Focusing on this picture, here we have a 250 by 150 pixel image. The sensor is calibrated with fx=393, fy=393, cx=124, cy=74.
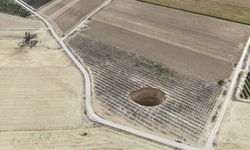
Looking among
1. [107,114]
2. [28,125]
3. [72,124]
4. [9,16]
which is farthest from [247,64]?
[9,16]

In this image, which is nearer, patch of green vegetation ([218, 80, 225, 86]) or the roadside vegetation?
patch of green vegetation ([218, 80, 225, 86])

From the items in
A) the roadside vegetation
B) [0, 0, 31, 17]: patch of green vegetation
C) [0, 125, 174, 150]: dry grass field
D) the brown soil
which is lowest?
[0, 125, 174, 150]: dry grass field

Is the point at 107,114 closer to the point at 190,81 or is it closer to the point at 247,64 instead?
the point at 190,81

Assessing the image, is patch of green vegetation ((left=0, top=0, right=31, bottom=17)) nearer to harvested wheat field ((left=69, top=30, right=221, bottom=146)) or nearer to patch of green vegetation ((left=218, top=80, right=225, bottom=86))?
harvested wheat field ((left=69, top=30, right=221, bottom=146))

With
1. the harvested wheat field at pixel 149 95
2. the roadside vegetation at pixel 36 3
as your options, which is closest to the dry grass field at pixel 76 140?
the harvested wheat field at pixel 149 95

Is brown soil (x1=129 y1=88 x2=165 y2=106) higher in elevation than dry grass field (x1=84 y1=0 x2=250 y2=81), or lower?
lower

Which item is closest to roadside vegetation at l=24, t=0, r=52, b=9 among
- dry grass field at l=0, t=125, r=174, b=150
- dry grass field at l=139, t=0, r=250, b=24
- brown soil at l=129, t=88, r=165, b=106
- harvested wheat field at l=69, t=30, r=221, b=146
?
dry grass field at l=139, t=0, r=250, b=24

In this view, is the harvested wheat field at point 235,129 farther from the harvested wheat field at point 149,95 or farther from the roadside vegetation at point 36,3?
the roadside vegetation at point 36,3

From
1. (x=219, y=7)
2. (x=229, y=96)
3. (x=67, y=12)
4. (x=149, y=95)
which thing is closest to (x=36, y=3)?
(x=67, y=12)
